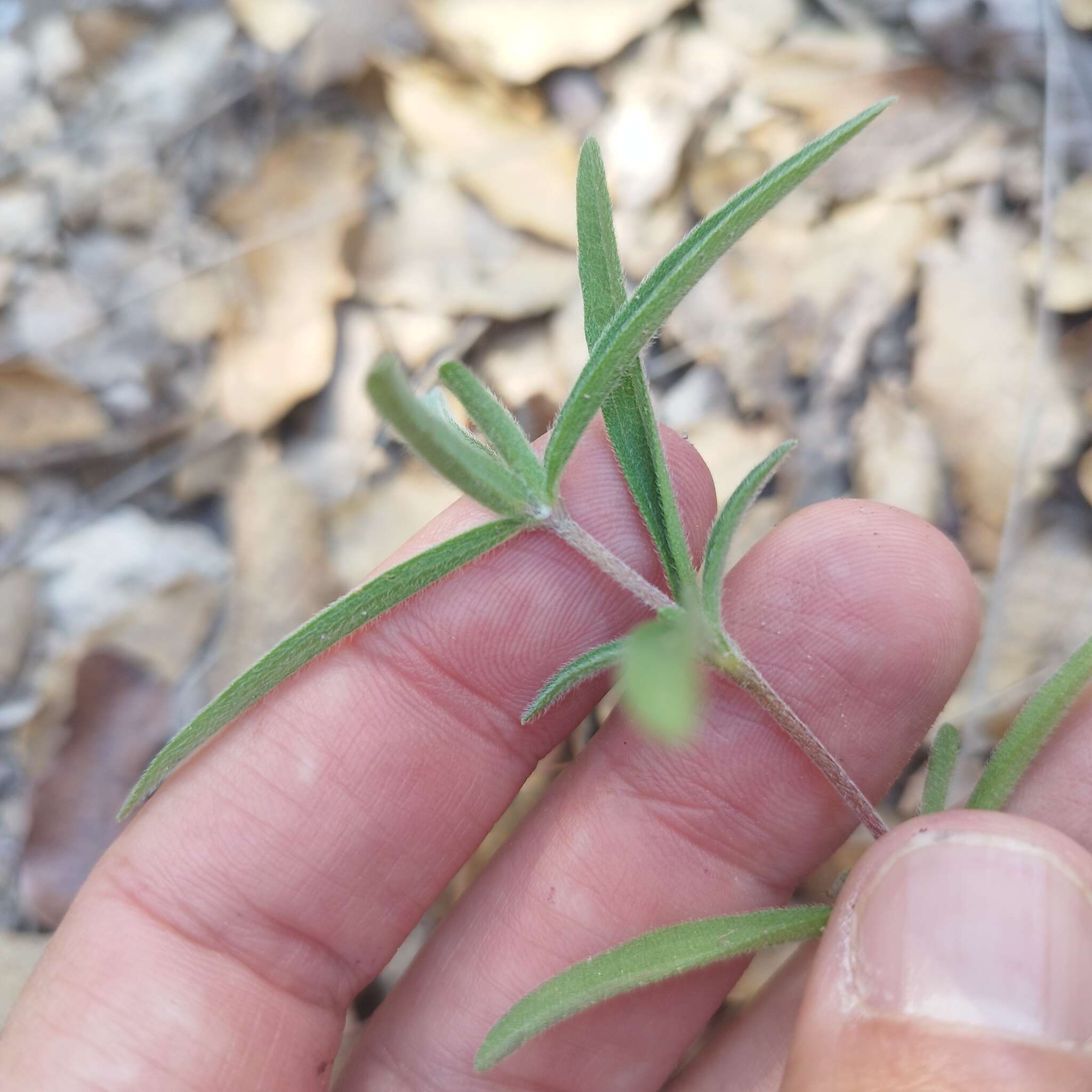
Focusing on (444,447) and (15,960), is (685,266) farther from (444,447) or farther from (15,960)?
(15,960)

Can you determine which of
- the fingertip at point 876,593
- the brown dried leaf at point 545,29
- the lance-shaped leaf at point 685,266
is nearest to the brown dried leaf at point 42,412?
the brown dried leaf at point 545,29

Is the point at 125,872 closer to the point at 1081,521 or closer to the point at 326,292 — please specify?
the point at 326,292

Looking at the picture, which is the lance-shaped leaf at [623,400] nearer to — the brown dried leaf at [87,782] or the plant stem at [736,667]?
the plant stem at [736,667]

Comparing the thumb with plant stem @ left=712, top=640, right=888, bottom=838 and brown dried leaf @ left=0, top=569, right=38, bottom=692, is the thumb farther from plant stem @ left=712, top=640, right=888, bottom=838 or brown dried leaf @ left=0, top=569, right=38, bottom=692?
brown dried leaf @ left=0, top=569, right=38, bottom=692

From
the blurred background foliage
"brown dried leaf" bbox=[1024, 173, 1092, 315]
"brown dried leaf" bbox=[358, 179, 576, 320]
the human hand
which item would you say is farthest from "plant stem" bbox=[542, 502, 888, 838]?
"brown dried leaf" bbox=[1024, 173, 1092, 315]

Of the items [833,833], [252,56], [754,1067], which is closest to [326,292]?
[252,56]

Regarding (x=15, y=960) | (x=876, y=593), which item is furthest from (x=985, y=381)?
(x=15, y=960)
